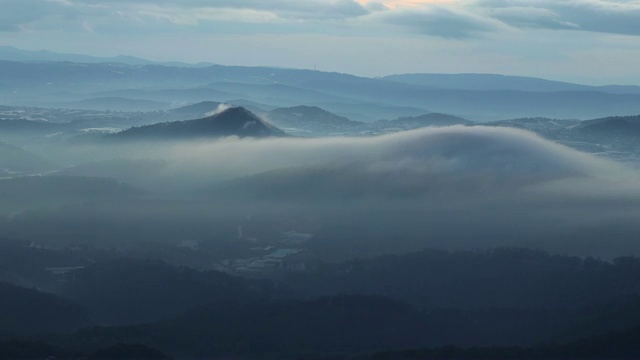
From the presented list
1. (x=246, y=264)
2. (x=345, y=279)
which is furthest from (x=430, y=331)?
(x=246, y=264)

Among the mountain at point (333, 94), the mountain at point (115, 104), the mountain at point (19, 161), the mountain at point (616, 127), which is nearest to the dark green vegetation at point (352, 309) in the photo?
the mountain at point (19, 161)

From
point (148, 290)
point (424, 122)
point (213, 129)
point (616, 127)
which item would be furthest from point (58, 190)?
point (424, 122)

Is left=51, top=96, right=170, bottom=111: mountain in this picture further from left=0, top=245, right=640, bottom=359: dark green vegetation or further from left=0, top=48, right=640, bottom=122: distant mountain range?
left=0, top=245, right=640, bottom=359: dark green vegetation

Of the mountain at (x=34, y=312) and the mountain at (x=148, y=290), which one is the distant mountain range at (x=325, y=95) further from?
the mountain at (x=34, y=312)

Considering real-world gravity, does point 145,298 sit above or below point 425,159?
below

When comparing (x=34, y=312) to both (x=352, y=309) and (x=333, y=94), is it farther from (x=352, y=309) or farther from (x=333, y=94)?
(x=333, y=94)

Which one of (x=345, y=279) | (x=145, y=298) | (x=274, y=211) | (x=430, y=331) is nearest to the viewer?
(x=430, y=331)

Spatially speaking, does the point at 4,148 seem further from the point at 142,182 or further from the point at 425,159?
the point at 425,159

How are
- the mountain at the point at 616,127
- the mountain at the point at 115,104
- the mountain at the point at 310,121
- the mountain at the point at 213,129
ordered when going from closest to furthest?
the mountain at the point at 616,127 < the mountain at the point at 213,129 < the mountain at the point at 310,121 < the mountain at the point at 115,104
